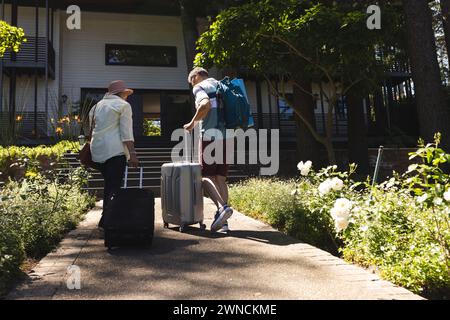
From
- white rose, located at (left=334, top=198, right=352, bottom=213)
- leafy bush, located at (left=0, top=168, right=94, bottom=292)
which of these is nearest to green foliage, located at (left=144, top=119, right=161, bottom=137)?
leafy bush, located at (left=0, top=168, right=94, bottom=292)

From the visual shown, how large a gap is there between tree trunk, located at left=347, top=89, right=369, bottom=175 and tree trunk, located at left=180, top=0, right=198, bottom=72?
5.68m

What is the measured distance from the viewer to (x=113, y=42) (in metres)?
17.3

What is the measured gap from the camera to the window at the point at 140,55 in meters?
17.3

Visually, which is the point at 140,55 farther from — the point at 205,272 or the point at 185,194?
the point at 205,272

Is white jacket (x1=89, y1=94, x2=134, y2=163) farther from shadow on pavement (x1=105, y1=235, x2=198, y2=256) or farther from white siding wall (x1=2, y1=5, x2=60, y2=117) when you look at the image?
white siding wall (x1=2, y1=5, x2=60, y2=117)

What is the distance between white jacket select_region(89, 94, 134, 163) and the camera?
382 cm

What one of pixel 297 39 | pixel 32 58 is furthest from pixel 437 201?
pixel 32 58

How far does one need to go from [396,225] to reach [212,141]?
6.62 feet

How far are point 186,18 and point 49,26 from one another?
6.37 m

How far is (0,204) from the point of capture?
3.59 m

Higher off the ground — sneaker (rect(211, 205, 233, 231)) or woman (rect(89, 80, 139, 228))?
woman (rect(89, 80, 139, 228))

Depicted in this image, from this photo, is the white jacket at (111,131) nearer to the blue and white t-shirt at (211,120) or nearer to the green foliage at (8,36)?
the blue and white t-shirt at (211,120)
